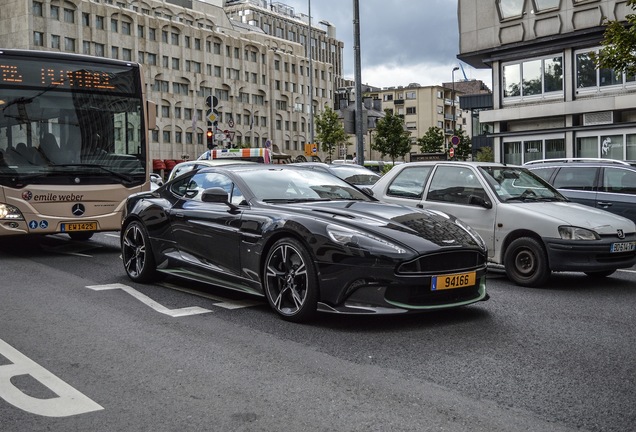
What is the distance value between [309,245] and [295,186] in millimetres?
1425

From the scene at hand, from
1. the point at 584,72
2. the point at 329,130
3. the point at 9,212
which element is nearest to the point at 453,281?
the point at 9,212

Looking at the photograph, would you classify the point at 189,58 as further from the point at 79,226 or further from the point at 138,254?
the point at 138,254

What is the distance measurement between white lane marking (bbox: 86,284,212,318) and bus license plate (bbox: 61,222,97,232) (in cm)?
361

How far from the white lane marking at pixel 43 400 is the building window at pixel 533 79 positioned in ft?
107

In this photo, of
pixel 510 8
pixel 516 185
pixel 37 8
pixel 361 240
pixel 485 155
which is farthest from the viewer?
pixel 37 8

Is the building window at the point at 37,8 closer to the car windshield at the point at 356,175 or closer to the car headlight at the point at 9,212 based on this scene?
the car windshield at the point at 356,175

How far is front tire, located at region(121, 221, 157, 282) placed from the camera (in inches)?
331

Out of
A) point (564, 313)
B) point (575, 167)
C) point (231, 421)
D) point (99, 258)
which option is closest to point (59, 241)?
point (99, 258)

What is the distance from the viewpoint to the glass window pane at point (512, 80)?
35.9 metres

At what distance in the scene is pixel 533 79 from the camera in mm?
35406

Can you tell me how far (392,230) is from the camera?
6.18m

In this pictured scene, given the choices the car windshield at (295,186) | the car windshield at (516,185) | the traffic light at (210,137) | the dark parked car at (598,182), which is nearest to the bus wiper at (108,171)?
the car windshield at (295,186)

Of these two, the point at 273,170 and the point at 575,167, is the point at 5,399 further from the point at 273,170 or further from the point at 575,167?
the point at 575,167

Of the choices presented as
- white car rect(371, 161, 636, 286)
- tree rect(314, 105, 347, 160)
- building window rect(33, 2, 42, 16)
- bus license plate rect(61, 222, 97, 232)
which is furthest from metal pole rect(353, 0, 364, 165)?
tree rect(314, 105, 347, 160)
